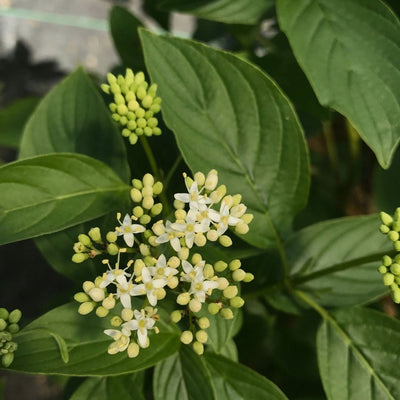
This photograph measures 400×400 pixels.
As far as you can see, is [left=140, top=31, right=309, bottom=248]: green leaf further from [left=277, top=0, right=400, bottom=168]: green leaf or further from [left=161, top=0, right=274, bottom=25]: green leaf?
[left=161, top=0, right=274, bottom=25]: green leaf

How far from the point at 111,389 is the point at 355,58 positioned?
0.62 metres

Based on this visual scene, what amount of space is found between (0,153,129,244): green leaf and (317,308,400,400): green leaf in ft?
1.34

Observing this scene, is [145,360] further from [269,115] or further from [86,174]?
[269,115]

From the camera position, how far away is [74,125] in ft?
2.93

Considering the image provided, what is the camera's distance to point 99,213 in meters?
0.76

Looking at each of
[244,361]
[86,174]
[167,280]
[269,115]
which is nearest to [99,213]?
[86,174]

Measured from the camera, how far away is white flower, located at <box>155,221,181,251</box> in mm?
647

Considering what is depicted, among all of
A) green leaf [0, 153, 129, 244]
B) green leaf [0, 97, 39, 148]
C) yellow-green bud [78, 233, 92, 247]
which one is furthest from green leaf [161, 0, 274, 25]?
green leaf [0, 97, 39, 148]

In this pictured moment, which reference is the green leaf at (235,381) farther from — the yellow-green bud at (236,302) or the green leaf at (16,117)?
the green leaf at (16,117)

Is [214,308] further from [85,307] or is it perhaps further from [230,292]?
[85,307]

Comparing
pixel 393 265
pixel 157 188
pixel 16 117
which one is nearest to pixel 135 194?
pixel 157 188

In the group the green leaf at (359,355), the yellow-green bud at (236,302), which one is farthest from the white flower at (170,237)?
the green leaf at (359,355)

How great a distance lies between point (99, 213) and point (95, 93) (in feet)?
0.80

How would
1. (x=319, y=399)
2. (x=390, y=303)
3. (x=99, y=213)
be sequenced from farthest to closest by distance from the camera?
(x=390, y=303) < (x=319, y=399) < (x=99, y=213)
